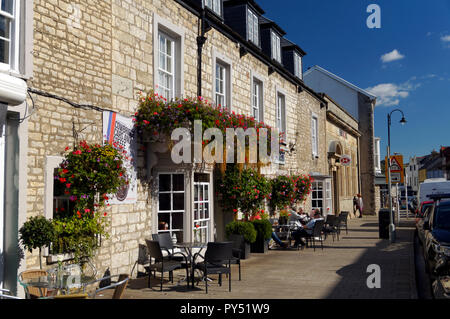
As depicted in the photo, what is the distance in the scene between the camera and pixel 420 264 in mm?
10961

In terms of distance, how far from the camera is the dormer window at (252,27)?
1459 centimetres

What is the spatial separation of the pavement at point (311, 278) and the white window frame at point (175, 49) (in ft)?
13.8

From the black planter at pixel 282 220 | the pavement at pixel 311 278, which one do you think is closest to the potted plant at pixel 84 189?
the pavement at pixel 311 278

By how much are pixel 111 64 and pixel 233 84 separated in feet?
17.3

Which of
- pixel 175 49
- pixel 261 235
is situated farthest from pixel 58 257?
pixel 261 235

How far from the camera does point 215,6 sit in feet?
41.2

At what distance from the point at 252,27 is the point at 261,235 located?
7.12 m

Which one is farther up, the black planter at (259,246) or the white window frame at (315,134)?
the white window frame at (315,134)

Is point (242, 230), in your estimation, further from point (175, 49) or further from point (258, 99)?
point (258, 99)

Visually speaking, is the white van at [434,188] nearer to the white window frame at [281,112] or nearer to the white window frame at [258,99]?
the white window frame at [281,112]

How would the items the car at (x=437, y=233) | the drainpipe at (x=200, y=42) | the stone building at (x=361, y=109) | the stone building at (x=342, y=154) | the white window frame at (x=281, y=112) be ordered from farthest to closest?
the stone building at (x=361, y=109) → the stone building at (x=342, y=154) → the white window frame at (x=281, y=112) → the drainpipe at (x=200, y=42) → the car at (x=437, y=233)

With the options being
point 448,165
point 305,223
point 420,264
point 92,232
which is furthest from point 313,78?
point 448,165

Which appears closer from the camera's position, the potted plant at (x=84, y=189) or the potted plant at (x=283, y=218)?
the potted plant at (x=84, y=189)

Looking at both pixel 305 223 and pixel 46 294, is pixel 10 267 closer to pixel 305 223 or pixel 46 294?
pixel 46 294
